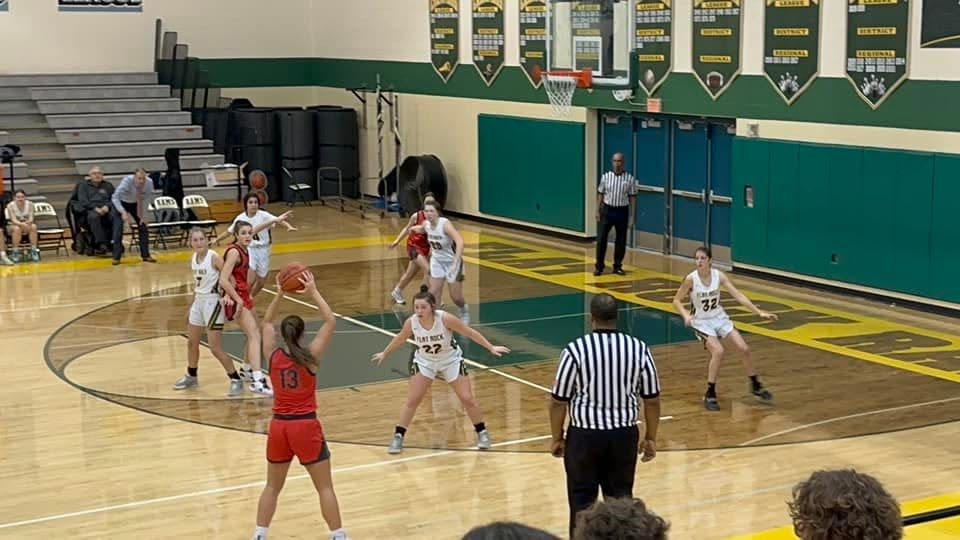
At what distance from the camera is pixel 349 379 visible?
49.8ft

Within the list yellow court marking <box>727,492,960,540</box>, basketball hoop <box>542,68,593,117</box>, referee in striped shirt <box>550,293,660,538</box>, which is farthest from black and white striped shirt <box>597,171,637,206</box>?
referee in striped shirt <box>550,293,660,538</box>

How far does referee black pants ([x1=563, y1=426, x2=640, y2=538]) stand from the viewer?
8.38m

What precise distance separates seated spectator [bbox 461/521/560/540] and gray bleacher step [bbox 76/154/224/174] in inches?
1075

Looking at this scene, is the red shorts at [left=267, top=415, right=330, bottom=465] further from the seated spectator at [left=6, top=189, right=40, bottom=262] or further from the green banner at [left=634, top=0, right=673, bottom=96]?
the seated spectator at [left=6, top=189, right=40, bottom=262]

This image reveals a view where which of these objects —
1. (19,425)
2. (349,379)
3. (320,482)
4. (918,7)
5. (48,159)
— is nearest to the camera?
(320,482)

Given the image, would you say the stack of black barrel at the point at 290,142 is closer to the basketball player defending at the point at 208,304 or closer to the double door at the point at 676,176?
the double door at the point at 676,176

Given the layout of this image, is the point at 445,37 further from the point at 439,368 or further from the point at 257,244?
the point at 439,368

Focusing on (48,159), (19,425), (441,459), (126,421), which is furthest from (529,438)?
(48,159)

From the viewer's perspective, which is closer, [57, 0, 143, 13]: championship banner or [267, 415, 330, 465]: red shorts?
[267, 415, 330, 465]: red shorts

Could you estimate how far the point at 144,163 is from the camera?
29.6 metres

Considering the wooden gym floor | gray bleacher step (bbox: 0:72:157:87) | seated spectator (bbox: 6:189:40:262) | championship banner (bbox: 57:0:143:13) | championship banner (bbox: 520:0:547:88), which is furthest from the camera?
championship banner (bbox: 57:0:143:13)

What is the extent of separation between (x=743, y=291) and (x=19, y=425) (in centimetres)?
1120

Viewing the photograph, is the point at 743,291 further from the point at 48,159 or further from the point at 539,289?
the point at 48,159

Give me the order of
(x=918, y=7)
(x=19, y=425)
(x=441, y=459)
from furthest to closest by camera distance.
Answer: (x=918, y=7) < (x=19, y=425) < (x=441, y=459)
